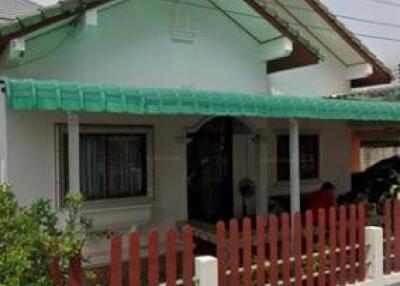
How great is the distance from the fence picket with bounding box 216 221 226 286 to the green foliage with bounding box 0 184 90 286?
169 centimetres

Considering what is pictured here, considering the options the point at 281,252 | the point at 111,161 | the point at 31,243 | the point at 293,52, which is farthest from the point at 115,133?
the point at 31,243

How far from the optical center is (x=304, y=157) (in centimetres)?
1338

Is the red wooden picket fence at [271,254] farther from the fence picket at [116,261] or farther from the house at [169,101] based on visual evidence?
the house at [169,101]

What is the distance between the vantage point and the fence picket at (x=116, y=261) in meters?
5.30

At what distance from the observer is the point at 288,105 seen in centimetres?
864

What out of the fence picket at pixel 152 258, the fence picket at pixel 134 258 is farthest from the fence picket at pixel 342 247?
the fence picket at pixel 134 258

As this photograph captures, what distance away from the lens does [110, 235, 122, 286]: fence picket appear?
5.30m

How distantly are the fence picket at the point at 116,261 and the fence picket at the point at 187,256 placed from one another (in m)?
0.75

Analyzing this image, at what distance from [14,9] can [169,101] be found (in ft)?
10.7

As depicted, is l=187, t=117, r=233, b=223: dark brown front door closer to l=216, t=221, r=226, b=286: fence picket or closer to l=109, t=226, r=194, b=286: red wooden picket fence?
l=216, t=221, r=226, b=286: fence picket

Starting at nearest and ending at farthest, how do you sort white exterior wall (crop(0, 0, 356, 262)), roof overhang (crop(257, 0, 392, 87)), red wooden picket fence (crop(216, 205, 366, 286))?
red wooden picket fence (crop(216, 205, 366, 286)) → white exterior wall (crop(0, 0, 356, 262)) → roof overhang (crop(257, 0, 392, 87))

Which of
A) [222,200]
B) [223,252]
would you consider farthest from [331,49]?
[223,252]

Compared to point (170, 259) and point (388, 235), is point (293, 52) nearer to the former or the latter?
point (388, 235)

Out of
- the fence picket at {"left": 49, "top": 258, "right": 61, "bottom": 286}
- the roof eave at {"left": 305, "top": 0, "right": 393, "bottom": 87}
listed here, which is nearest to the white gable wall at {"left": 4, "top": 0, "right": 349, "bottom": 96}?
the roof eave at {"left": 305, "top": 0, "right": 393, "bottom": 87}
